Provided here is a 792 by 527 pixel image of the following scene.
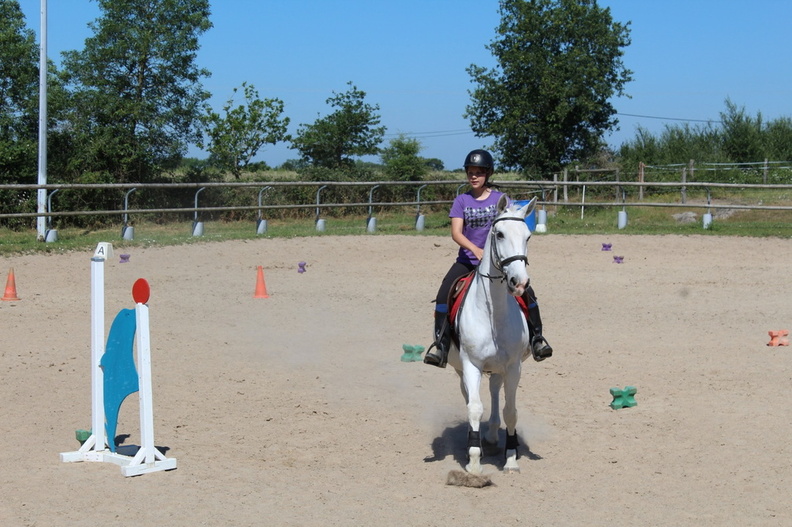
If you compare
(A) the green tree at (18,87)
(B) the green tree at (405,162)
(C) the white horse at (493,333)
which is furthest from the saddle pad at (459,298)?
(B) the green tree at (405,162)

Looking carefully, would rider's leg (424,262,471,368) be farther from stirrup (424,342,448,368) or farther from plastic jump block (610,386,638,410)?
plastic jump block (610,386,638,410)

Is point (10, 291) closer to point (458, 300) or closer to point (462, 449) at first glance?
Result: point (462, 449)

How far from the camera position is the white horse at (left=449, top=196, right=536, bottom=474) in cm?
618

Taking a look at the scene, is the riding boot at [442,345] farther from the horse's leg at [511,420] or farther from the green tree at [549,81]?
the green tree at [549,81]

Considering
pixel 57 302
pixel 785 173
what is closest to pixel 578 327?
pixel 57 302

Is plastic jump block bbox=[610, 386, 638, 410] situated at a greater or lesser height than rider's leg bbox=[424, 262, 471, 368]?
lesser

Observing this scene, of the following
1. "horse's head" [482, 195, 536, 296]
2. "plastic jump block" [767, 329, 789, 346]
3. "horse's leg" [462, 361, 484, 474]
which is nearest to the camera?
"horse's head" [482, 195, 536, 296]

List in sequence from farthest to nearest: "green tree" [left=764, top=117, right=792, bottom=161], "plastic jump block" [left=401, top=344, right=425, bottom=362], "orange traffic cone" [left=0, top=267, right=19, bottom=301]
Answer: "green tree" [left=764, top=117, right=792, bottom=161], "orange traffic cone" [left=0, top=267, right=19, bottom=301], "plastic jump block" [left=401, top=344, right=425, bottom=362]

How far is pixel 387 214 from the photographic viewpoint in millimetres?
29000

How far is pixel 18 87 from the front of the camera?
30188 millimetres

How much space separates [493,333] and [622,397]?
234cm

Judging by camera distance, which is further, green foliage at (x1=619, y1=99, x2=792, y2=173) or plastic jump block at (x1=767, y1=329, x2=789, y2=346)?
green foliage at (x1=619, y1=99, x2=792, y2=173)

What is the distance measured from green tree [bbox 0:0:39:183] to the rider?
25.2m

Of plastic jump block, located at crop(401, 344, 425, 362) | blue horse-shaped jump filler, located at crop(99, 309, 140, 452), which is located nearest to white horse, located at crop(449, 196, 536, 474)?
blue horse-shaped jump filler, located at crop(99, 309, 140, 452)
